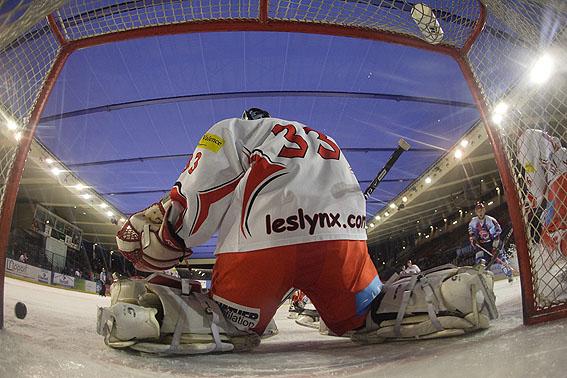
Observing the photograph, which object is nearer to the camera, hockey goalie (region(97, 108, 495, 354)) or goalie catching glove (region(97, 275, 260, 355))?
goalie catching glove (region(97, 275, 260, 355))

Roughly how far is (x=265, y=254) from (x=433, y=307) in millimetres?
382

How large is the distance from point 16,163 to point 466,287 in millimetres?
1060

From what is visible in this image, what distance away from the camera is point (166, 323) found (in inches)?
34.3

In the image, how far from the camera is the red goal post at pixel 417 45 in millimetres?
936

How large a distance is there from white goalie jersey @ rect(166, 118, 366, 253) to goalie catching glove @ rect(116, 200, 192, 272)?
4cm

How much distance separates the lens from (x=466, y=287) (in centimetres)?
89

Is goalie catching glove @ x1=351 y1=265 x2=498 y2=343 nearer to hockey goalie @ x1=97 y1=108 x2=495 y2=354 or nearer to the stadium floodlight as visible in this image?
hockey goalie @ x1=97 y1=108 x2=495 y2=354

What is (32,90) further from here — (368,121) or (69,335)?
(368,121)

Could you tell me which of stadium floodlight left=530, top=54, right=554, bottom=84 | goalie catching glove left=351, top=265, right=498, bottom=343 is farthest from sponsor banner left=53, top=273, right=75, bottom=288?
stadium floodlight left=530, top=54, right=554, bottom=84

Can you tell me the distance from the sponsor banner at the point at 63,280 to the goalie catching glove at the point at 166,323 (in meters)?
8.82

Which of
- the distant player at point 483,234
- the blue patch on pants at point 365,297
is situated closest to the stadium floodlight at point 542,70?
the blue patch on pants at point 365,297

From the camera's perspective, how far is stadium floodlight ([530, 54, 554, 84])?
1037 mm

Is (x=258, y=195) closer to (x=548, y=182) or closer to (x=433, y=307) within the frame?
(x=433, y=307)

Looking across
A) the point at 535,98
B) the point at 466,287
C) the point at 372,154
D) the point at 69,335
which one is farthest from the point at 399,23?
the point at 372,154
